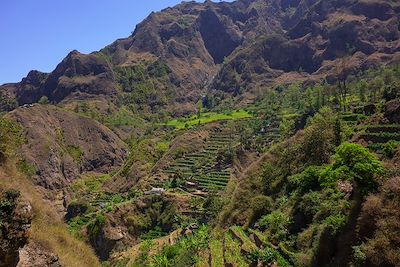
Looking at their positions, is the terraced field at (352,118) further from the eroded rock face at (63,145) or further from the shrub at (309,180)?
the eroded rock face at (63,145)

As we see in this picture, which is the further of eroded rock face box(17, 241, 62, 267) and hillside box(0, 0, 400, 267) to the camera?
hillside box(0, 0, 400, 267)

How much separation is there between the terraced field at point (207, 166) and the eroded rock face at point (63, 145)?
43.7 meters

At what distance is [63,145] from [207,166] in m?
65.8

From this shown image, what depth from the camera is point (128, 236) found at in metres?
88.5

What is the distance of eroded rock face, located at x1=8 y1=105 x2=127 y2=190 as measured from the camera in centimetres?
13546

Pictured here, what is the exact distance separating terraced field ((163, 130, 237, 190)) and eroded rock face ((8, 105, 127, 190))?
43668 mm

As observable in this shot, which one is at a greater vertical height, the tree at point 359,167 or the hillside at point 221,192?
the tree at point 359,167

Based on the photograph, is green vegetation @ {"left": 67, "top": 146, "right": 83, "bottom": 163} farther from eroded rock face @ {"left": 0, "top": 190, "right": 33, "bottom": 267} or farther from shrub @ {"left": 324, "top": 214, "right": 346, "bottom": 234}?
shrub @ {"left": 324, "top": 214, "right": 346, "bottom": 234}

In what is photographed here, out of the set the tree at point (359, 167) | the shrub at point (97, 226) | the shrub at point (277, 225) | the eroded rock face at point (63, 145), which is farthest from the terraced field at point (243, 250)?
the eroded rock face at point (63, 145)

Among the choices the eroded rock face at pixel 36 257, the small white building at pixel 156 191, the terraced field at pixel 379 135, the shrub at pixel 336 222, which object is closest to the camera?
the eroded rock face at pixel 36 257

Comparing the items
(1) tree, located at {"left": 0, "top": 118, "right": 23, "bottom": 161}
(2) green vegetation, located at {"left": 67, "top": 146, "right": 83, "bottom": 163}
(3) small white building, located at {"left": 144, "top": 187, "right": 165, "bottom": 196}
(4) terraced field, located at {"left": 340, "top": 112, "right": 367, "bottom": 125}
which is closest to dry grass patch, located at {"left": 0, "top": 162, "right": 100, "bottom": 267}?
→ (1) tree, located at {"left": 0, "top": 118, "right": 23, "bottom": 161}

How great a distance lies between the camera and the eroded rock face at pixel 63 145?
444 ft

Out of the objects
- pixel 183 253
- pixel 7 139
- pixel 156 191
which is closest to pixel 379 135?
pixel 183 253

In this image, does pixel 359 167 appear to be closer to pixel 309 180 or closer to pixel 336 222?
pixel 336 222
